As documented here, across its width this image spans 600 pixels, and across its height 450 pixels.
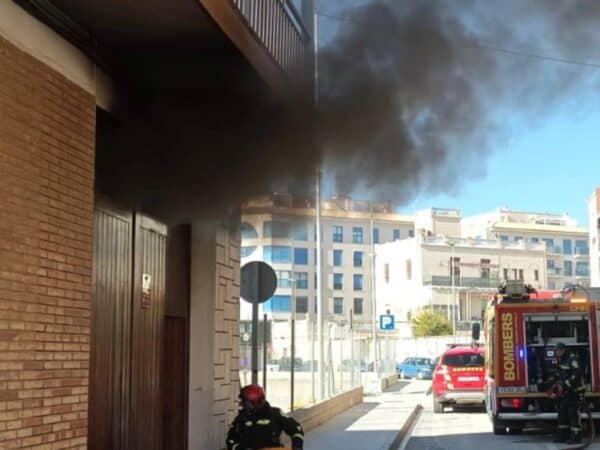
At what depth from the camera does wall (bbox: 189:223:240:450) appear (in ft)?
31.9

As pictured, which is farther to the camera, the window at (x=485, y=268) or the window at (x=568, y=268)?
the window at (x=568, y=268)

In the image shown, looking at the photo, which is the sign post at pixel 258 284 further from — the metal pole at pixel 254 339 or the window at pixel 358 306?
the window at pixel 358 306

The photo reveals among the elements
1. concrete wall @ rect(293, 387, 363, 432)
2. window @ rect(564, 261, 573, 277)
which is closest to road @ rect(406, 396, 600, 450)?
concrete wall @ rect(293, 387, 363, 432)

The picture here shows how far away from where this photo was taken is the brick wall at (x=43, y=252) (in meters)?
5.11

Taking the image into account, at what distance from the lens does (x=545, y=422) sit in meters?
14.4

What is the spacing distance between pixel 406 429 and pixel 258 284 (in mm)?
8265

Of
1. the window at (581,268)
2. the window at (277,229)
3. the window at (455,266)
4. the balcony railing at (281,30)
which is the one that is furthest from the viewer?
the window at (581,268)

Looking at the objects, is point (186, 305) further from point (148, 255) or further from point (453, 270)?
point (453, 270)

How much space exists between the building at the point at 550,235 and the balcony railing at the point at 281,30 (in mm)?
77426

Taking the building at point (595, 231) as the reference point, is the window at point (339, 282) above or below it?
below

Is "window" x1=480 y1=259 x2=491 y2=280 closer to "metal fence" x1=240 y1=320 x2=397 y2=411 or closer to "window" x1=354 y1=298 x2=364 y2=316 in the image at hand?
"window" x1=354 y1=298 x2=364 y2=316

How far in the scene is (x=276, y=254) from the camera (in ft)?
41.1

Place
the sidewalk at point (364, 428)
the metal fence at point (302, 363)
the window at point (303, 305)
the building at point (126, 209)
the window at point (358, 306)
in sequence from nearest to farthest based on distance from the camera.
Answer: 1. the building at point (126, 209)
2. the sidewalk at point (364, 428)
3. the metal fence at point (302, 363)
4. the window at point (303, 305)
5. the window at point (358, 306)

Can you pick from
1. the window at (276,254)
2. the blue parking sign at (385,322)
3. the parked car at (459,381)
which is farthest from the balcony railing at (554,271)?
the window at (276,254)
